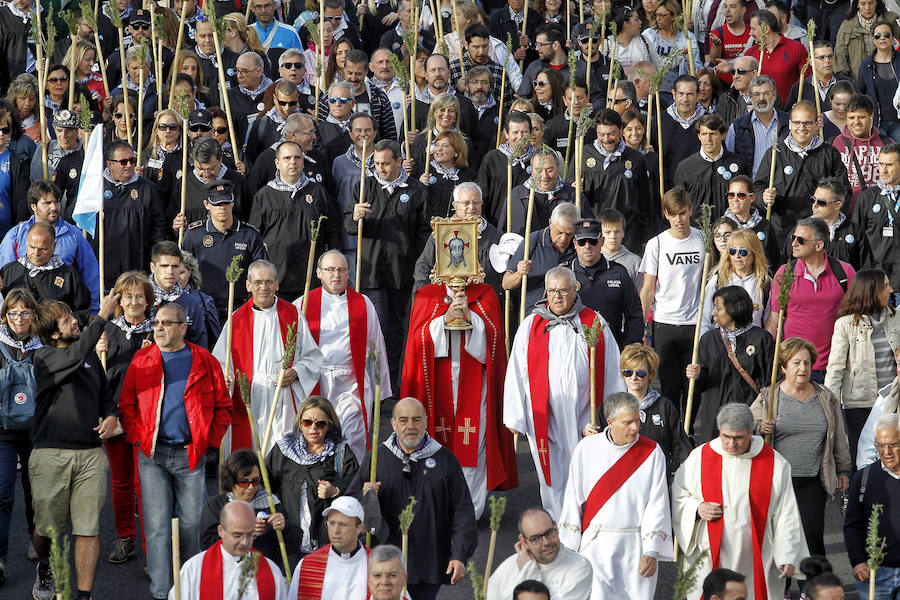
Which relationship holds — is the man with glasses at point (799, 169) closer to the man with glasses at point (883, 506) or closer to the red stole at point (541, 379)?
the red stole at point (541, 379)

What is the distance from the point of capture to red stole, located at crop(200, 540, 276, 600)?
29.4 feet

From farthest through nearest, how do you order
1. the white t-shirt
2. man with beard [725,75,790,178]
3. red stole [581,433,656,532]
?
man with beard [725,75,790,178], the white t-shirt, red stole [581,433,656,532]

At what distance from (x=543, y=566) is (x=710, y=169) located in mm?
6251

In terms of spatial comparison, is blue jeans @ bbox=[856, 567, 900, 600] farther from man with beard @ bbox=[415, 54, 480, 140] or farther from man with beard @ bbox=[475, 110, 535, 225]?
man with beard @ bbox=[415, 54, 480, 140]

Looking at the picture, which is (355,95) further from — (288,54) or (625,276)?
(625,276)

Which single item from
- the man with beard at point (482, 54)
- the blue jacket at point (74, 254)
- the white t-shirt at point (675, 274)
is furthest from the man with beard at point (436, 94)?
the blue jacket at point (74, 254)

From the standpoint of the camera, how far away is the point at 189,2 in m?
17.3

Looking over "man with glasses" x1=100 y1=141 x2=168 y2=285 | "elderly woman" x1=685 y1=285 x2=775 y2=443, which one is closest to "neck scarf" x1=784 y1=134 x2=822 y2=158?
"elderly woman" x1=685 y1=285 x2=775 y2=443

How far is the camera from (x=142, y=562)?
1114 centimetres

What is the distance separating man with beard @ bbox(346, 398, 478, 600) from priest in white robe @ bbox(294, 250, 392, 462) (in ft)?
6.27

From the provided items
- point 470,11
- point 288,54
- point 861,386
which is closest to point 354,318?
point 861,386

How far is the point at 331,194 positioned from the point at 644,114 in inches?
144

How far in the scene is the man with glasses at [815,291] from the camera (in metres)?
12.2

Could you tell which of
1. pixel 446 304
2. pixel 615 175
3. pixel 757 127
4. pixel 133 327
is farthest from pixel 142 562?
pixel 757 127
